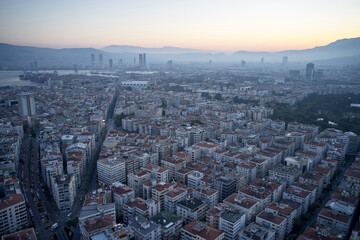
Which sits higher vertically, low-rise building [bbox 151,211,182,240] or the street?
low-rise building [bbox 151,211,182,240]

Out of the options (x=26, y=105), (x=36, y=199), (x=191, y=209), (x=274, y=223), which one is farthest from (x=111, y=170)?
(x=26, y=105)

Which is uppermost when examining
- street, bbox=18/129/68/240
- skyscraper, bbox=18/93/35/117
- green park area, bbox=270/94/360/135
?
skyscraper, bbox=18/93/35/117

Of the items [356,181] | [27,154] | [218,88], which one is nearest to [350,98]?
[218,88]

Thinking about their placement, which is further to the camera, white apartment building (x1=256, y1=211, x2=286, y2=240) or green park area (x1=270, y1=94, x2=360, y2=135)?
green park area (x1=270, y1=94, x2=360, y2=135)

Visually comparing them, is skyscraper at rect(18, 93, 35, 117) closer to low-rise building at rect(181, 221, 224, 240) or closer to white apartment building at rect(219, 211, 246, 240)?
low-rise building at rect(181, 221, 224, 240)

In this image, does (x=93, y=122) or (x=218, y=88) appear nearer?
(x=93, y=122)

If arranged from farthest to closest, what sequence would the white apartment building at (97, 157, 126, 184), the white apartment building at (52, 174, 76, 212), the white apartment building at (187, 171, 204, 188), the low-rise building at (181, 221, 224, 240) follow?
the white apartment building at (97, 157, 126, 184), the white apartment building at (187, 171, 204, 188), the white apartment building at (52, 174, 76, 212), the low-rise building at (181, 221, 224, 240)

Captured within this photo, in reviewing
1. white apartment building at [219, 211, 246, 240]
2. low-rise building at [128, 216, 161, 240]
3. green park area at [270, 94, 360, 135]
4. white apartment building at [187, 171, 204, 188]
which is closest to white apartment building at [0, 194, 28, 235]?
low-rise building at [128, 216, 161, 240]

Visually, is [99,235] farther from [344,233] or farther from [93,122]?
[93,122]

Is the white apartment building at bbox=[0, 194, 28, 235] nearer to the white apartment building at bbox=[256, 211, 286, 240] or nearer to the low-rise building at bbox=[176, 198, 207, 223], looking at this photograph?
the low-rise building at bbox=[176, 198, 207, 223]

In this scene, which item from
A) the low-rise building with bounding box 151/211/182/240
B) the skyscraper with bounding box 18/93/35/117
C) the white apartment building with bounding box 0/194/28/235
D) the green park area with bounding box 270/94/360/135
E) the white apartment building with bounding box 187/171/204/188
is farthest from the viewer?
the skyscraper with bounding box 18/93/35/117

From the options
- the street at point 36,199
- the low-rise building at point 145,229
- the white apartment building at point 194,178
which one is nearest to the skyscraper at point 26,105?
the street at point 36,199
